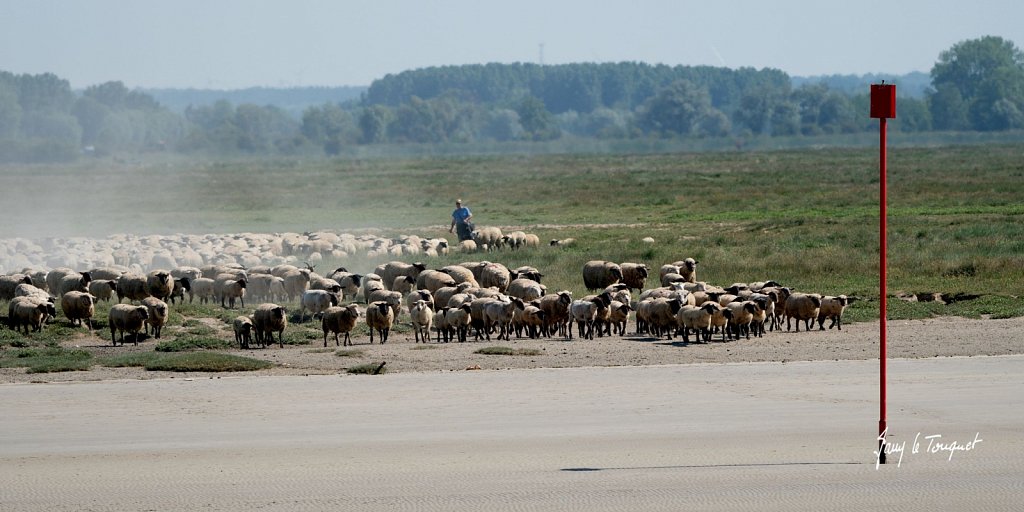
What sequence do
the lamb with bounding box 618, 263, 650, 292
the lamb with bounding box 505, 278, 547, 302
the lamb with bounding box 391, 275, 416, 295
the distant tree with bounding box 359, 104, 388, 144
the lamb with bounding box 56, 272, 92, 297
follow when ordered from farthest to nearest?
the distant tree with bounding box 359, 104, 388, 144 < the lamb with bounding box 618, 263, 650, 292 < the lamb with bounding box 391, 275, 416, 295 < the lamb with bounding box 56, 272, 92, 297 < the lamb with bounding box 505, 278, 547, 302

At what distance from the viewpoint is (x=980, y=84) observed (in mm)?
163500

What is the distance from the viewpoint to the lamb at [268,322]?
2072cm

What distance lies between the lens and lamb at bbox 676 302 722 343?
20.3m

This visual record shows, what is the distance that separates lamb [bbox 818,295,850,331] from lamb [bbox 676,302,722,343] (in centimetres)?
244

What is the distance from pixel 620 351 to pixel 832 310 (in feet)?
15.1

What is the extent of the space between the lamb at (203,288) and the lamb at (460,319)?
6783 millimetres

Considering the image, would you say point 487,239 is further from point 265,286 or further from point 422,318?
point 422,318

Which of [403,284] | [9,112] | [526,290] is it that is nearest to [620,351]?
[526,290]

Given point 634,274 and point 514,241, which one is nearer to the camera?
point 634,274

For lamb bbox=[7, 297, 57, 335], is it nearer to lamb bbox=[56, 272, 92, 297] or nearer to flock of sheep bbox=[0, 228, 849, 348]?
Answer: flock of sheep bbox=[0, 228, 849, 348]

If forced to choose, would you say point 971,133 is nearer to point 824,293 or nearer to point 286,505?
point 824,293

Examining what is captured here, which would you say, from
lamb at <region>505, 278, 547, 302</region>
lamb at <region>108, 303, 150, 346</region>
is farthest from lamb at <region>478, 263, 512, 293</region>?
lamb at <region>108, 303, 150, 346</region>

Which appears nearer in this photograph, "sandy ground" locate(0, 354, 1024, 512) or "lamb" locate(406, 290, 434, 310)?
"sandy ground" locate(0, 354, 1024, 512)

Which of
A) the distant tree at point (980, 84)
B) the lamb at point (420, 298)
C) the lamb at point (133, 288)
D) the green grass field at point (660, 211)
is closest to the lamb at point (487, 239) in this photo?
the green grass field at point (660, 211)
